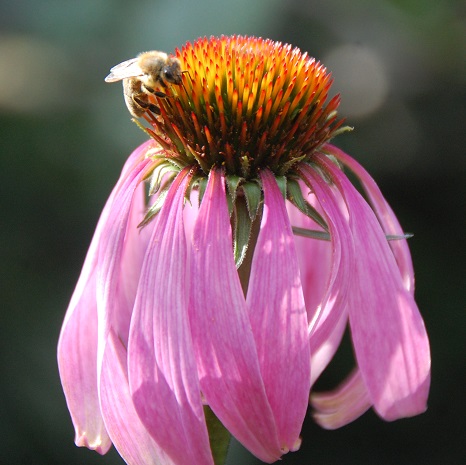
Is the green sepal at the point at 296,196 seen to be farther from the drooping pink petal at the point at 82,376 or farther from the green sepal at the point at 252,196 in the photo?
the drooping pink petal at the point at 82,376

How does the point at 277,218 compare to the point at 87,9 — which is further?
the point at 87,9

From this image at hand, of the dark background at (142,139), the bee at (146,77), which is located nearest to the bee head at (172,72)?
the bee at (146,77)

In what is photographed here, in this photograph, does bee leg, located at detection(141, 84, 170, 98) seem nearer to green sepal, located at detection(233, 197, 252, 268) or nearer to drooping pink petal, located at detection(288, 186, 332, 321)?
green sepal, located at detection(233, 197, 252, 268)

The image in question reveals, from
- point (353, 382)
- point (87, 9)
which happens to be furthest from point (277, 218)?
point (87, 9)

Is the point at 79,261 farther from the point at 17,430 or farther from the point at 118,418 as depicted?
the point at 118,418

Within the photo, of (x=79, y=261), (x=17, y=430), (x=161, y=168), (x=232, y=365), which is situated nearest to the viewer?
(x=232, y=365)

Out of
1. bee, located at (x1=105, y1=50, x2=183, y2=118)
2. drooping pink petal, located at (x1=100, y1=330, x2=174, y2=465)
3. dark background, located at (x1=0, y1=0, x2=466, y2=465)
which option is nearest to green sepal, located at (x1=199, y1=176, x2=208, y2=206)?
bee, located at (x1=105, y1=50, x2=183, y2=118)
